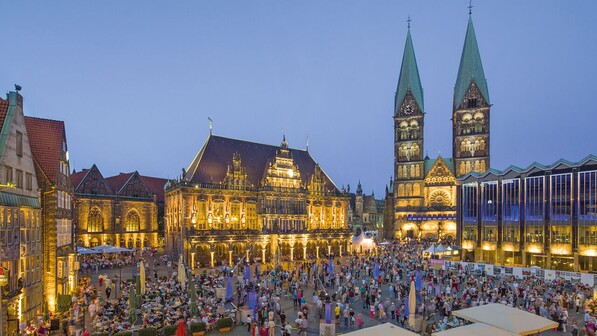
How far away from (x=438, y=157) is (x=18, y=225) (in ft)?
275

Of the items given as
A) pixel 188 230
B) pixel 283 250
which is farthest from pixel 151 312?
pixel 283 250

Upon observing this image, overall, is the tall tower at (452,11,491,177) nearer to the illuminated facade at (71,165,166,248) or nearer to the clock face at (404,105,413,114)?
the clock face at (404,105,413,114)

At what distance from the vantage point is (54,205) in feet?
88.8

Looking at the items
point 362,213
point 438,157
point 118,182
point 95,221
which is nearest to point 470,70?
point 438,157

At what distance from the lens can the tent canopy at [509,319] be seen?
1613cm

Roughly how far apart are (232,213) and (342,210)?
859 inches

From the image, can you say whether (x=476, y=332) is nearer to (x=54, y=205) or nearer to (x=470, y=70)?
(x=54, y=205)

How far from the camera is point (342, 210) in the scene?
7194 centimetres

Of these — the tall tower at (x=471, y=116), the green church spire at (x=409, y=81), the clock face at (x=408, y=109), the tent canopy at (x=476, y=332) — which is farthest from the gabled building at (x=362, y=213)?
the tent canopy at (x=476, y=332)

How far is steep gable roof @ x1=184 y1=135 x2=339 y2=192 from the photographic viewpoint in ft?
189

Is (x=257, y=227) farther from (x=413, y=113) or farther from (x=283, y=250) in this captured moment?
(x=413, y=113)

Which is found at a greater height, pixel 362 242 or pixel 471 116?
Result: pixel 471 116

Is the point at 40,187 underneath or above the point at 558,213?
above

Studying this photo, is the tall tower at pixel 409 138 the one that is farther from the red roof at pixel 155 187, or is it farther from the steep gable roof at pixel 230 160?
the red roof at pixel 155 187
